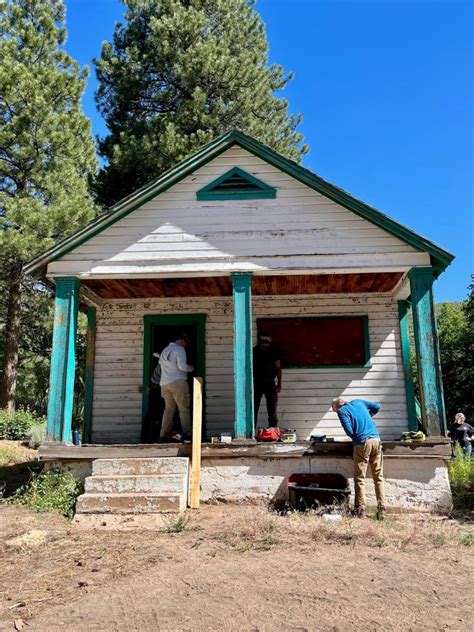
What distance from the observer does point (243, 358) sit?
838 centimetres

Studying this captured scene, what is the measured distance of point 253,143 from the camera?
9133 mm

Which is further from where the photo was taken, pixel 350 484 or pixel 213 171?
pixel 213 171

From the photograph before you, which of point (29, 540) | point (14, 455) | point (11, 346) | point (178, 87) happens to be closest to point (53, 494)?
point (29, 540)

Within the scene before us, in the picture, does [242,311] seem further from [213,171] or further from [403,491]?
[403,491]

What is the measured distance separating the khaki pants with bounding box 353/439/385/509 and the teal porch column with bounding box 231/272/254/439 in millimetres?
1586

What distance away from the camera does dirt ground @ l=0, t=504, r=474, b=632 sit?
161 inches

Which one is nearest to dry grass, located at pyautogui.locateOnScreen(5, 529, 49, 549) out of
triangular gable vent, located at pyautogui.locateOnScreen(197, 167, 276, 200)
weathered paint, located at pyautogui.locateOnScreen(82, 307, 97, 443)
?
weathered paint, located at pyautogui.locateOnScreen(82, 307, 97, 443)

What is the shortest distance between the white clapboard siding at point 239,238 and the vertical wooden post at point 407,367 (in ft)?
6.89

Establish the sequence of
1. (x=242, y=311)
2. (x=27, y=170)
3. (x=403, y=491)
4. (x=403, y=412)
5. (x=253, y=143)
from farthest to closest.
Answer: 1. (x=27, y=170)
2. (x=403, y=412)
3. (x=253, y=143)
4. (x=242, y=311)
5. (x=403, y=491)

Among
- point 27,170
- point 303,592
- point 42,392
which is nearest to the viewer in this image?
point 303,592

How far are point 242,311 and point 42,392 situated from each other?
39631 mm

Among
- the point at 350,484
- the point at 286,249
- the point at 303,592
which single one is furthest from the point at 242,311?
the point at 303,592

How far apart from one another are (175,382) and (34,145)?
15.0 meters

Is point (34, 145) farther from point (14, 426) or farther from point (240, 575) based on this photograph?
point (240, 575)
